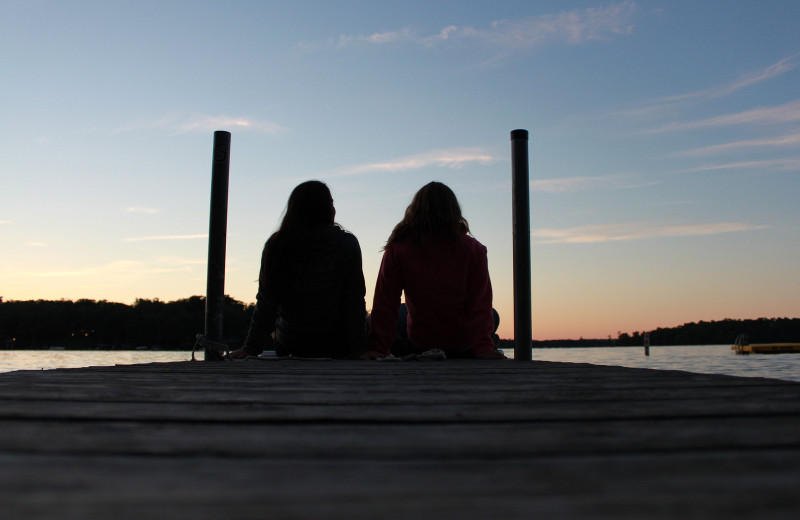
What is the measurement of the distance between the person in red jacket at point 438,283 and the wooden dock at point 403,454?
2.29 meters

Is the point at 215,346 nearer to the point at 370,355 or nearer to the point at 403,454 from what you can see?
the point at 370,355

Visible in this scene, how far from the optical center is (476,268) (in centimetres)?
406

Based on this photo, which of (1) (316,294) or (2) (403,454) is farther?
(1) (316,294)

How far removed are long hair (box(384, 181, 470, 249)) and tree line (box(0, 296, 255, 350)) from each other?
78.7 m

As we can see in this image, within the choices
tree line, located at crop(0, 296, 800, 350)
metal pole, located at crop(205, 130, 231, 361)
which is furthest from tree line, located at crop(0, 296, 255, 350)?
metal pole, located at crop(205, 130, 231, 361)

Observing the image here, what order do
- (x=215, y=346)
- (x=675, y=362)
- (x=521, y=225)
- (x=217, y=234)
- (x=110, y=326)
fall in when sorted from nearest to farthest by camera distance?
(x=215, y=346), (x=217, y=234), (x=521, y=225), (x=675, y=362), (x=110, y=326)

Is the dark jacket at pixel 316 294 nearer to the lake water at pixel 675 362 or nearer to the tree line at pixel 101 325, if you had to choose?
the lake water at pixel 675 362

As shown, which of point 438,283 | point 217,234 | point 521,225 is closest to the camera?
point 438,283

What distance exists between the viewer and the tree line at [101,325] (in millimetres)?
79062

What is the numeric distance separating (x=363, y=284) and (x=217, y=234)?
4.33ft

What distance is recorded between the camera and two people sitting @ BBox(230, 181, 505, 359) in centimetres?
400

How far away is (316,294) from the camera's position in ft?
13.2

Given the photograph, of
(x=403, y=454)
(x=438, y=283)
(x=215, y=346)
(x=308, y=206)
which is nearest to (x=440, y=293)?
(x=438, y=283)

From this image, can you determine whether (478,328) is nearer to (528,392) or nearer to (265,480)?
(528,392)
